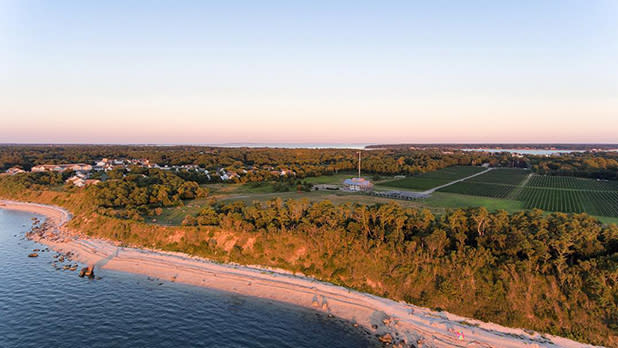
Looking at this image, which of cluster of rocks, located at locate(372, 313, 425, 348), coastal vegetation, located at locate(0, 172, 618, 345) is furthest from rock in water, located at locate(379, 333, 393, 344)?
coastal vegetation, located at locate(0, 172, 618, 345)

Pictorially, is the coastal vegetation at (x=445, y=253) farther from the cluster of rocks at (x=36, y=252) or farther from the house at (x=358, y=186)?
the house at (x=358, y=186)

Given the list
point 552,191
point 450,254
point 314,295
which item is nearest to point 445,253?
point 450,254

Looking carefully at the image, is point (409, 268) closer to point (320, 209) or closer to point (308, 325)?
point (308, 325)

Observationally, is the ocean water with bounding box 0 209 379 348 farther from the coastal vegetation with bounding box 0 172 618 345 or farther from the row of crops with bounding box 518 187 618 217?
the row of crops with bounding box 518 187 618 217

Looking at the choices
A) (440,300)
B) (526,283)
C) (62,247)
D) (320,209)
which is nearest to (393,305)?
(440,300)

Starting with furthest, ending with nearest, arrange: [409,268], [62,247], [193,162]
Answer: [193,162]
[62,247]
[409,268]

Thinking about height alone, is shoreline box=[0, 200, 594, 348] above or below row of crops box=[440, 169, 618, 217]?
below
